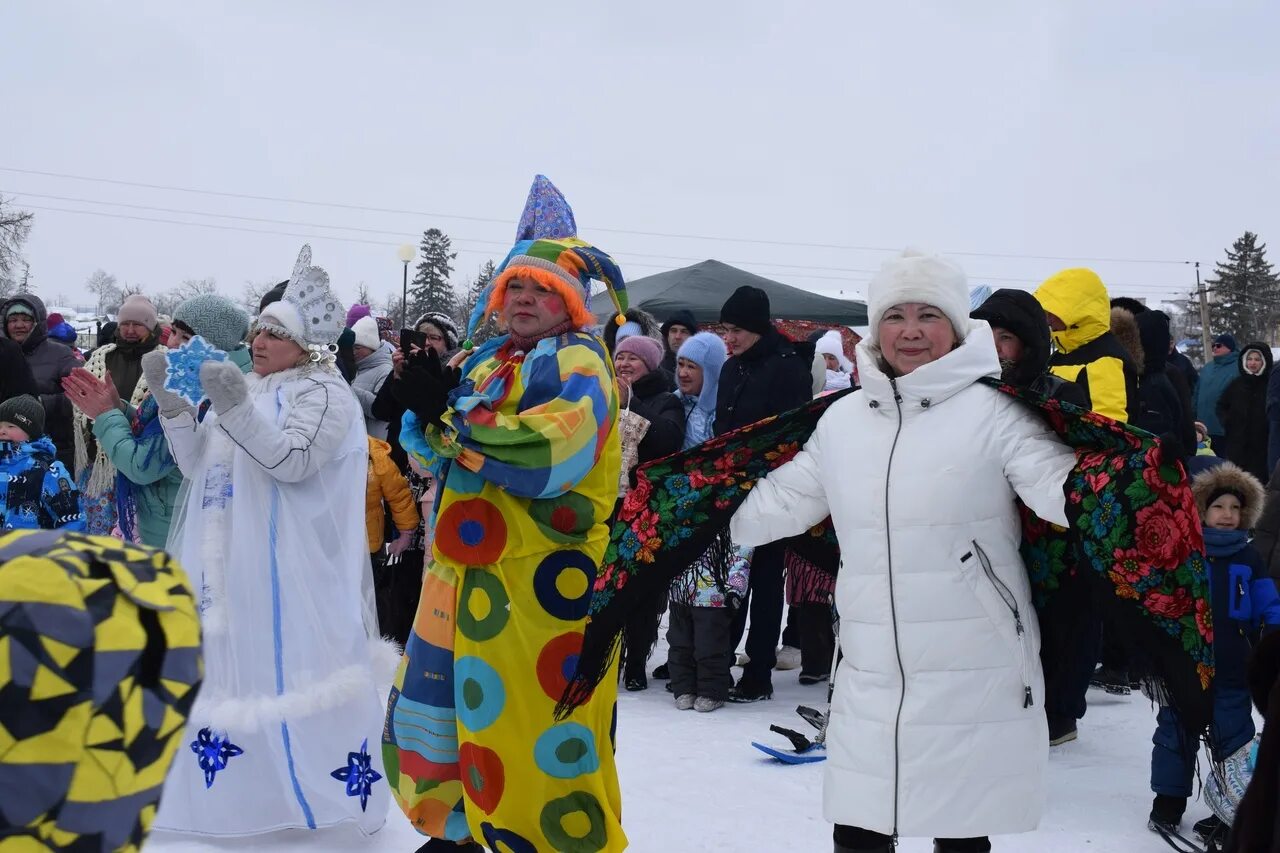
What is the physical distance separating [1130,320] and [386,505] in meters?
4.10

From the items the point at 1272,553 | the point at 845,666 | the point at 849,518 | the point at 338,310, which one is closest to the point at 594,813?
the point at 845,666

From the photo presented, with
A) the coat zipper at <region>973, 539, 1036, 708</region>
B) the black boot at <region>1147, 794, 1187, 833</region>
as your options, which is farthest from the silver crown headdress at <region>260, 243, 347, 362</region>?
the black boot at <region>1147, 794, 1187, 833</region>

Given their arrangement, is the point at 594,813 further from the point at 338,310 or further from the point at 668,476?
the point at 338,310

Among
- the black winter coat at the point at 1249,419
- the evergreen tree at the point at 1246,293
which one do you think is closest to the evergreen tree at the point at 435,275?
the evergreen tree at the point at 1246,293

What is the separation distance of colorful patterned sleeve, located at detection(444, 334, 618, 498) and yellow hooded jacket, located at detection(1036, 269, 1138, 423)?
243 cm

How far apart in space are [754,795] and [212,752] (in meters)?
2.11

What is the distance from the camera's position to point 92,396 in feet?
16.2

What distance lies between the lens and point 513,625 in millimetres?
3623

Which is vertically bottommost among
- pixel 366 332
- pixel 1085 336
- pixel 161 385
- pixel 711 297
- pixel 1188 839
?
pixel 1188 839

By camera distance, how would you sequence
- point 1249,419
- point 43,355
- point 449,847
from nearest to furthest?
point 449,847
point 43,355
point 1249,419

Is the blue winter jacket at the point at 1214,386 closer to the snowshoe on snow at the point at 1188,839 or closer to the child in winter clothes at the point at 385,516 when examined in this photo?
the snowshoe on snow at the point at 1188,839

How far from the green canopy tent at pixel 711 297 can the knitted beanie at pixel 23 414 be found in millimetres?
7734

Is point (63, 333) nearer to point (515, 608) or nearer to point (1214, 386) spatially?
point (515, 608)

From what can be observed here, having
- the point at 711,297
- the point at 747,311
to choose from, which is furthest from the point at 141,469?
the point at 711,297
